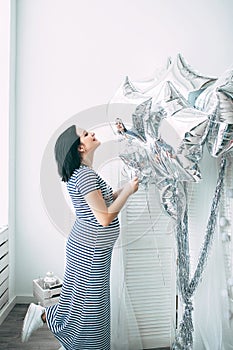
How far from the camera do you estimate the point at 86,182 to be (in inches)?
87.0

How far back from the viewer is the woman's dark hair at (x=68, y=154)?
226cm

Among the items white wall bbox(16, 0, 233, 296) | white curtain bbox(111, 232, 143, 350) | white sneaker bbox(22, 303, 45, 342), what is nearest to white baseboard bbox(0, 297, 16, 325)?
white wall bbox(16, 0, 233, 296)

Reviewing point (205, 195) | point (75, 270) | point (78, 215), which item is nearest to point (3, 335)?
point (75, 270)

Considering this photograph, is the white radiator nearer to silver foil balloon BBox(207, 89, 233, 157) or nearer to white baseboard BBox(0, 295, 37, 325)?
white baseboard BBox(0, 295, 37, 325)

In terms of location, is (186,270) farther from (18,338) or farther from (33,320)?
(18,338)

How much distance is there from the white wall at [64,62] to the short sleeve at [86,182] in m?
1.18

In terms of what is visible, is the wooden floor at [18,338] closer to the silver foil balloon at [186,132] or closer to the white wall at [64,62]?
the white wall at [64,62]

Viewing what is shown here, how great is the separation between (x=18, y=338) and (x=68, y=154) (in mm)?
1234

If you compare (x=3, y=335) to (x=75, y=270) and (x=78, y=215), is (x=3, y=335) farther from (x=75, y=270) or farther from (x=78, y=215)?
(x=78, y=215)

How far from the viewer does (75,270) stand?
230cm

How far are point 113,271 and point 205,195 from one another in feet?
2.30

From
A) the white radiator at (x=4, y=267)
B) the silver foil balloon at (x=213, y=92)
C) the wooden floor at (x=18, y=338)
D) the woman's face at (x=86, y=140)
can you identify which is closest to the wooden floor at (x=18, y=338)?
the wooden floor at (x=18, y=338)

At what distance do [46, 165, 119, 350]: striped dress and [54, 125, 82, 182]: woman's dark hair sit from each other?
0.04m

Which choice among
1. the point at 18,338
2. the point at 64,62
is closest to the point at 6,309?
the point at 18,338
